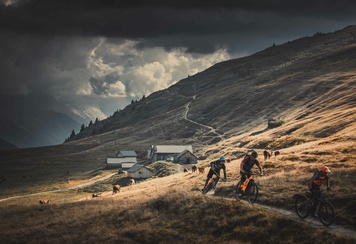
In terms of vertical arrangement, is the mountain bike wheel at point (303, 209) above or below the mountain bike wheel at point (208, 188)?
below

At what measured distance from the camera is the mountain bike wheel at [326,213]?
1891cm

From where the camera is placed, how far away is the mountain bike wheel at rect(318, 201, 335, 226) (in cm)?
1891

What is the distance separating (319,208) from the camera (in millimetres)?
19469

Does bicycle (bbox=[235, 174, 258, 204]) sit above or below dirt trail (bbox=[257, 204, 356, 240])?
above

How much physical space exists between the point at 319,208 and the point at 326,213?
433mm

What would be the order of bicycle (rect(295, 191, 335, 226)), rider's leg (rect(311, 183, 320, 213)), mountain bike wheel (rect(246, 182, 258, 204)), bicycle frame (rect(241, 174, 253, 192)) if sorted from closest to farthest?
bicycle (rect(295, 191, 335, 226)) → rider's leg (rect(311, 183, 320, 213)) → mountain bike wheel (rect(246, 182, 258, 204)) → bicycle frame (rect(241, 174, 253, 192))

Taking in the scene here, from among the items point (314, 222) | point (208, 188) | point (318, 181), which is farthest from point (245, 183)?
point (208, 188)

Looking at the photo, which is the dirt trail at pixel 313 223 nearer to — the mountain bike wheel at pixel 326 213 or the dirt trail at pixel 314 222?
the dirt trail at pixel 314 222

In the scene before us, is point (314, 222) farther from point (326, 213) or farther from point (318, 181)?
point (318, 181)

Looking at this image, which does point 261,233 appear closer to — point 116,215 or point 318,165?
point 116,215

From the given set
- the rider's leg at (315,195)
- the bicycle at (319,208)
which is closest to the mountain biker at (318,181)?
the rider's leg at (315,195)

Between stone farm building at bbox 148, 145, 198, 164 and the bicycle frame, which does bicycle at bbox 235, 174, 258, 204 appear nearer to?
the bicycle frame

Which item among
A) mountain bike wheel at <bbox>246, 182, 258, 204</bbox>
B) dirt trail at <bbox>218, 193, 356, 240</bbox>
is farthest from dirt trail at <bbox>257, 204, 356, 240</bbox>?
mountain bike wheel at <bbox>246, 182, 258, 204</bbox>

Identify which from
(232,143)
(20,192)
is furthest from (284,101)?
(20,192)
